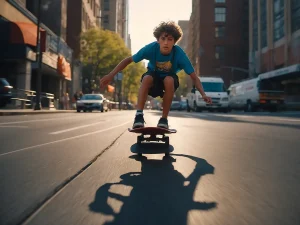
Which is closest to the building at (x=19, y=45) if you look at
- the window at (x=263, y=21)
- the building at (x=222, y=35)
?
the window at (x=263, y=21)

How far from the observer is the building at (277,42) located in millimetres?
36562

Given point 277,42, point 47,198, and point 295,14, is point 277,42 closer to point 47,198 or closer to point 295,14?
point 295,14

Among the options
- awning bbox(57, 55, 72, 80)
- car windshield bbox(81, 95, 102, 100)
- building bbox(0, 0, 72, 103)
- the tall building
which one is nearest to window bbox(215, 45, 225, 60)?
the tall building

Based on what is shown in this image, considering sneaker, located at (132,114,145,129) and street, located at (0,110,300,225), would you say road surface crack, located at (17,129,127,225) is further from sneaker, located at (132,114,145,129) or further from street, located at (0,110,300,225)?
sneaker, located at (132,114,145,129)

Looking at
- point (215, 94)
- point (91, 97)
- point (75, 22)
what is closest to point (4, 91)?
point (91, 97)

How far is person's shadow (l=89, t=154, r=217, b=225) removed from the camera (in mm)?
1544

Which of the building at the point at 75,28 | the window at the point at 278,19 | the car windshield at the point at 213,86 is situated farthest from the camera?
the building at the point at 75,28

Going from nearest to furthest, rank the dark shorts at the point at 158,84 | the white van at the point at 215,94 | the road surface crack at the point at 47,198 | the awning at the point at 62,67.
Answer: the road surface crack at the point at 47,198, the dark shorts at the point at 158,84, the white van at the point at 215,94, the awning at the point at 62,67

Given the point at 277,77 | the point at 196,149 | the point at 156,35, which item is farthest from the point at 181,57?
the point at 277,77

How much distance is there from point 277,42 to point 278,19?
9.01 feet

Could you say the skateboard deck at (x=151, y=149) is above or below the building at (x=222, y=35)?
below

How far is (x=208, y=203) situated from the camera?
1.81 meters

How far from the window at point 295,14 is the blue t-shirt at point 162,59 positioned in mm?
36431

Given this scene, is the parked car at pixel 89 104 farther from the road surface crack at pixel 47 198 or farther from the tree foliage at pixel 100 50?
the road surface crack at pixel 47 198
